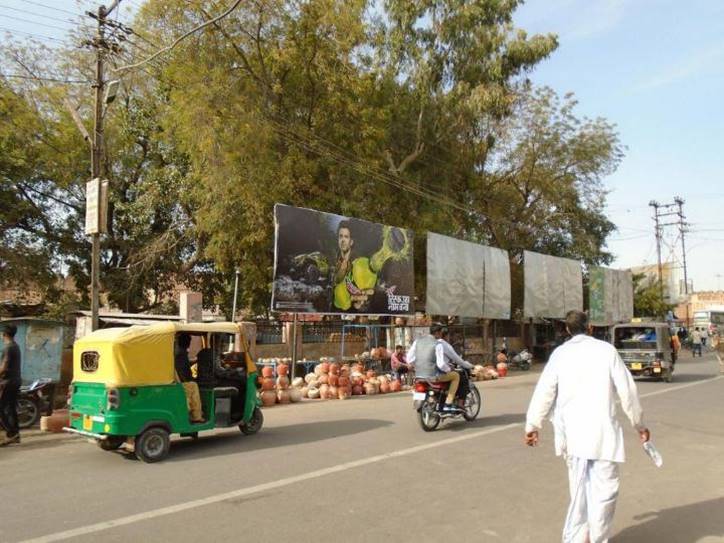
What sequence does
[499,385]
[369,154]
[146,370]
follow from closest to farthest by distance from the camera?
[146,370] < [499,385] < [369,154]

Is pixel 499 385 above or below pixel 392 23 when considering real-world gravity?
below

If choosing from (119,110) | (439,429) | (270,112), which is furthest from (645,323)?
(119,110)

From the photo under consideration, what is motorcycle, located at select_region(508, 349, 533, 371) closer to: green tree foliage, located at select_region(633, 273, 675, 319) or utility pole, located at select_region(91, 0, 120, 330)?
utility pole, located at select_region(91, 0, 120, 330)

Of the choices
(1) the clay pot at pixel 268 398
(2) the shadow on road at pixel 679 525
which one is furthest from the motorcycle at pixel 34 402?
(2) the shadow on road at pixel 679 525

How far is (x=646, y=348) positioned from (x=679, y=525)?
15743 mm

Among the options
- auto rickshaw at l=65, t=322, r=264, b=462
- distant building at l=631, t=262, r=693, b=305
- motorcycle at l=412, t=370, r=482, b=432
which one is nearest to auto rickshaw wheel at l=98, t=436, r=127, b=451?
auto rickshaw at l=65, t=322, r=264, b=462

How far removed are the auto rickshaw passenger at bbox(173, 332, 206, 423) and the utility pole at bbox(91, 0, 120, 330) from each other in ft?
16.3

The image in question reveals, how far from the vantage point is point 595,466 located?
4.20 m

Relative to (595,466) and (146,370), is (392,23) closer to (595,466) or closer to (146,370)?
(146,370)

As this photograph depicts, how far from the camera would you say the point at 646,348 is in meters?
19.9

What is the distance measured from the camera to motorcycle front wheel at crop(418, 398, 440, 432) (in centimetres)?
1017

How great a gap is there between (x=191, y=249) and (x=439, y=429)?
18157 mm

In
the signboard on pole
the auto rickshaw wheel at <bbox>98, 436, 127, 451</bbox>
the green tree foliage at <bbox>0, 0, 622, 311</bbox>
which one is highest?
the green tree foliage at <bbox>0, 0, 622, 311</bbox>

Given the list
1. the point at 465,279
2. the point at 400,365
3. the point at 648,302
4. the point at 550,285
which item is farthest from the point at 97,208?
the point at 648,302
